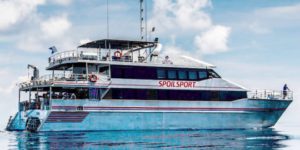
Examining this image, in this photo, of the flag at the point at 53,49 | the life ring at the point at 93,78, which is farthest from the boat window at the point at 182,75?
the flag at the point at 53,49

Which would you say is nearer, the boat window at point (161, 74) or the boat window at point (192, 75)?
the boat window at point (161, 74)

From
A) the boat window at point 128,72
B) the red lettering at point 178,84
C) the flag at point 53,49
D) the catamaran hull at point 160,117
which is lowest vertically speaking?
the catamaran hull at point 160,117

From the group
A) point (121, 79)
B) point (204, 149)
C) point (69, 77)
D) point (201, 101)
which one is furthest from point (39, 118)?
point (204, 149)

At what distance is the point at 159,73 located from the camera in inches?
1638

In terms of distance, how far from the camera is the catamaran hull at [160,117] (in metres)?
38.3

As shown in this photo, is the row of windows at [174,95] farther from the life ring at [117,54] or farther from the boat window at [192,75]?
the life ring at [117,54]

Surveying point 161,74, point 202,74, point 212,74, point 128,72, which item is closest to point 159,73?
point 161,74

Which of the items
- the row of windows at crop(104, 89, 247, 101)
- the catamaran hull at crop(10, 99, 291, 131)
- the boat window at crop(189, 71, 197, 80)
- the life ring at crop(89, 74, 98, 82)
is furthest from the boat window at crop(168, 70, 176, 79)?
the life ring at crop(89, 74, 98, 82)

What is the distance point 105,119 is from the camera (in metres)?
39.4

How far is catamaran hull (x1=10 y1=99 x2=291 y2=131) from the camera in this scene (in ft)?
126

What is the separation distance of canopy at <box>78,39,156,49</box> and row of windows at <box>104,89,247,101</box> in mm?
4069

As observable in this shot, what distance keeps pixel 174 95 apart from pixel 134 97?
11.3ft

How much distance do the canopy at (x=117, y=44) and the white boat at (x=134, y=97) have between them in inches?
2.5

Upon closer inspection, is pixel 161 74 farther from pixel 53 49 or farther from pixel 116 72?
pixel 53 49
